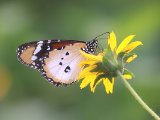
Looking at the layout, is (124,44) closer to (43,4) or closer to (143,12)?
(143,12)

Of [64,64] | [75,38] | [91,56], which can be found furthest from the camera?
[75,38]

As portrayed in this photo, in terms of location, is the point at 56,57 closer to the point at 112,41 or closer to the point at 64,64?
the point at 64,64

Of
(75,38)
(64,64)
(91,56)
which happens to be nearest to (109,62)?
(91,56)

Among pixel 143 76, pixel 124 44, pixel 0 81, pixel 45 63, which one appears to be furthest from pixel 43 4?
pixel 124 44

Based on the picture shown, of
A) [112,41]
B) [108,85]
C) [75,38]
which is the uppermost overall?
[75,38]

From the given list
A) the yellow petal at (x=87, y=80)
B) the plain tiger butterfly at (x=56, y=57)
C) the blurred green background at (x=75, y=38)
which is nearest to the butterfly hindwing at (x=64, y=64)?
the plain tiger butterfly at (x=56, y=57)

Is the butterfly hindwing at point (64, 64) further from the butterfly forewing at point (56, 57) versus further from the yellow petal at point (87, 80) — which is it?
the yellow petal at point (87, 80)
